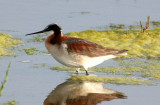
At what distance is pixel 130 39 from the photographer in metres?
13.6

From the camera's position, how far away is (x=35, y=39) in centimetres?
1350

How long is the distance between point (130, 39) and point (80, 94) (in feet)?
15.2

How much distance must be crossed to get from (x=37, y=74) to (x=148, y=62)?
2.67 m

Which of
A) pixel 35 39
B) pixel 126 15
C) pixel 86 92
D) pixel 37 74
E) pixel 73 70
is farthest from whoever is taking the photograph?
pixel 126 15

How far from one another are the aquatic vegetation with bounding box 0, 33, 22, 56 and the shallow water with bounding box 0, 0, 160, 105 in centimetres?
24

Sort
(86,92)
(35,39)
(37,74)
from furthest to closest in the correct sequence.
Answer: (35,39)
(37,74)
(86,92)

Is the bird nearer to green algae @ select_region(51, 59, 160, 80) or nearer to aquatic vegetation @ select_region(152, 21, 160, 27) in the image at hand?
green algae @ select_region(51, 59, 160, 80)

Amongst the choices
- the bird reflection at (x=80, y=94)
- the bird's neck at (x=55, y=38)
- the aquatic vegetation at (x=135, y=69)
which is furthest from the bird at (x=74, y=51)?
the bird reflection at (x=80, y=94)

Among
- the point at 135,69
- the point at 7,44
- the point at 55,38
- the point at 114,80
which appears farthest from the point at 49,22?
the point at 114,80

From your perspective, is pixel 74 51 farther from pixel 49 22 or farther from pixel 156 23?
pixel 156 23

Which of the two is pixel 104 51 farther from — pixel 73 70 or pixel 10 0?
pixel 10 0

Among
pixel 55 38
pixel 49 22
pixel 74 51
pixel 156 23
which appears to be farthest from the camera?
pixel 156 23

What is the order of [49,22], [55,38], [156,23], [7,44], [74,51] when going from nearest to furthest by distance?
[74,51], [55,38], [7,44], [49,22], [156,23]

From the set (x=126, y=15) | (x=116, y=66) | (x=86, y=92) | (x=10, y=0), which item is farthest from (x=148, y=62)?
(x=10, y=0)
